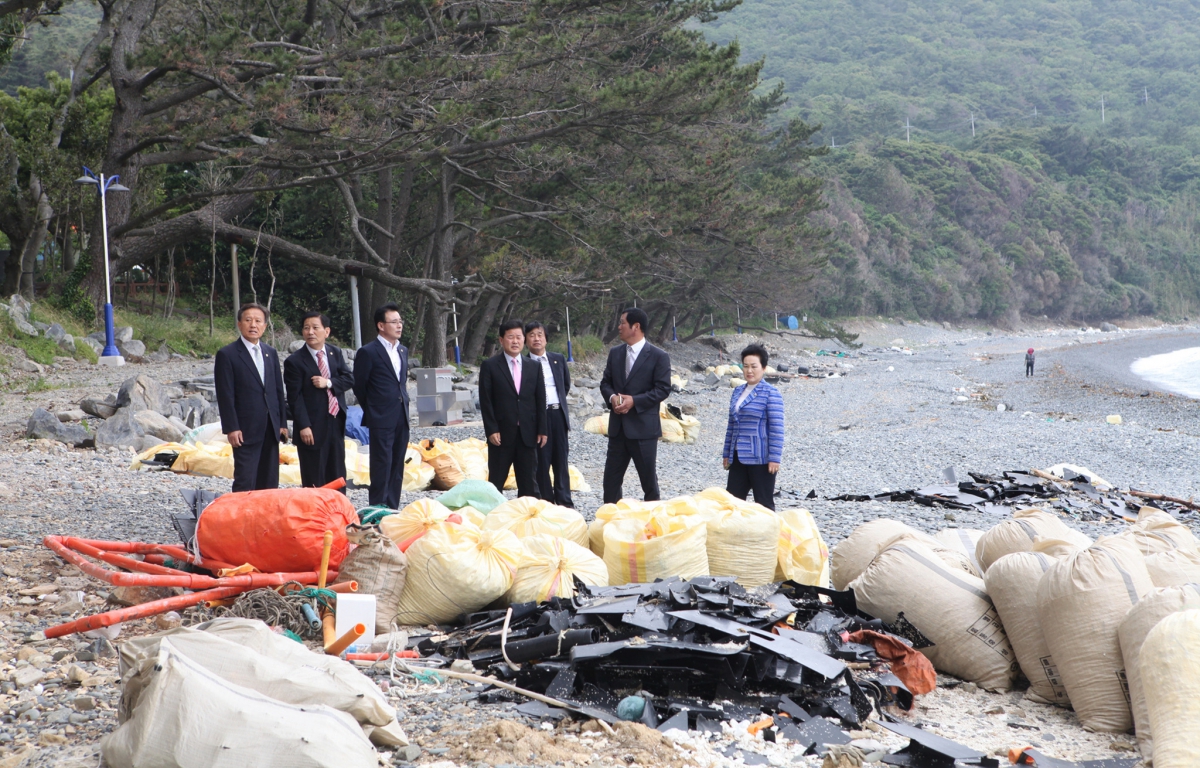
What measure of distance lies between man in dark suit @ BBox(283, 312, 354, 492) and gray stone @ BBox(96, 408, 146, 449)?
169 inches

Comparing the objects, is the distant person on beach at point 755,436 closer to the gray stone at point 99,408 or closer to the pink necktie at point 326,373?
the pink necktie at point 326,373

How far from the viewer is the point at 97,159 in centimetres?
2292

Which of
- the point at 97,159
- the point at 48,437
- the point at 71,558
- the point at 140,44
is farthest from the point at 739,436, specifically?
the point at 97,159

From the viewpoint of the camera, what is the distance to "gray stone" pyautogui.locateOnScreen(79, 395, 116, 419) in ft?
37.3

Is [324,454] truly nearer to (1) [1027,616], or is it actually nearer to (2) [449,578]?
(2) [449,578]

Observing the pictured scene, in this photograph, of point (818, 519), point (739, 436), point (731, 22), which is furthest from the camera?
point (731, 22)

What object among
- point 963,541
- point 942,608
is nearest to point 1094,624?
point 942,608

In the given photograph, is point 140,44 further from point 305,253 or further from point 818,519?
point 818,519

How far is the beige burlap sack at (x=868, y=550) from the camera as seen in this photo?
4.92m

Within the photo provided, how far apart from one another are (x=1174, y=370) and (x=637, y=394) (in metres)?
43.1

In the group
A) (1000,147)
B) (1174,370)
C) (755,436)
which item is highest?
(1000,147)

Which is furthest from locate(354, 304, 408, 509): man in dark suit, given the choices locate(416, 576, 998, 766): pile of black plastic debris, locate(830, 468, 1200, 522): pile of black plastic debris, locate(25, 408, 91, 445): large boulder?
locate(25, 408, 91, 445): large boulder

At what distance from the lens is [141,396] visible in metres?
11.6

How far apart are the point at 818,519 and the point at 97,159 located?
20907mm
